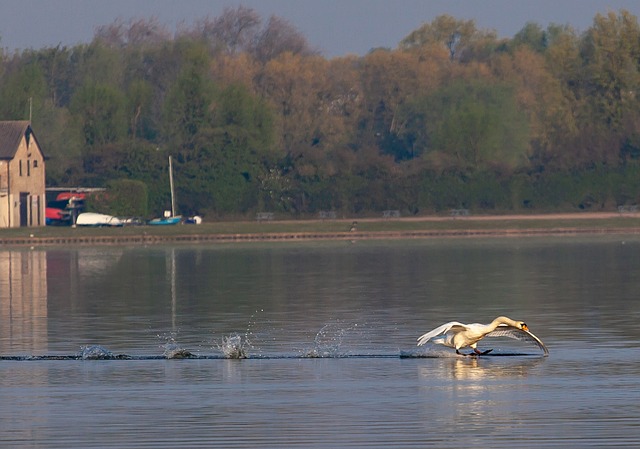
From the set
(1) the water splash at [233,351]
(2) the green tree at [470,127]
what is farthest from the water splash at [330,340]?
(2) the green tree at [470,127]

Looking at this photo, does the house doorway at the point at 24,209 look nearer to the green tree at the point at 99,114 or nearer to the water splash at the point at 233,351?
the green tree at the point at 99,114

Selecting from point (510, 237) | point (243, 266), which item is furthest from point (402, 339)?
point (510, 237)

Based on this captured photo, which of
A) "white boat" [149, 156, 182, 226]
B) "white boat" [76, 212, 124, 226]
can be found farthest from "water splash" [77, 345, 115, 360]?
"white boat" [76, 212, 124, 226]

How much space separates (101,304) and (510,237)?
51967 mm

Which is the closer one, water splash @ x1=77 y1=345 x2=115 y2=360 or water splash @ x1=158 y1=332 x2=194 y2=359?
water splash @ x1=77 y1=345 x2=115 y2=360

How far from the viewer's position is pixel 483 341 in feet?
103

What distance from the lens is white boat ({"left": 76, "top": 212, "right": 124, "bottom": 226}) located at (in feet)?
335

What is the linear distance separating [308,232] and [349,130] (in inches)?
1734

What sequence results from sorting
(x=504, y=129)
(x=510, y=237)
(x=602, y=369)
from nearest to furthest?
(x=602, y=369)
(x=510, y=237)
(x=504, y=129)

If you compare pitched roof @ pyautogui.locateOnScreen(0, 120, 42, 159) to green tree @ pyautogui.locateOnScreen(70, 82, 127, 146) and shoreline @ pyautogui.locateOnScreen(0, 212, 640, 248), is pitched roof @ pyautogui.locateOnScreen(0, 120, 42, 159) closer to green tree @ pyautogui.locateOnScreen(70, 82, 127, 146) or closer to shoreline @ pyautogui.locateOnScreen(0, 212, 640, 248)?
shoreline @ pyautogui.locateOnScreen(0, 212, 640, 248)

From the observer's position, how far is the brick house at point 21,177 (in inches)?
4023

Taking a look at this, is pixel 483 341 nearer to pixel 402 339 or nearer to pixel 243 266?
pixel 402 339

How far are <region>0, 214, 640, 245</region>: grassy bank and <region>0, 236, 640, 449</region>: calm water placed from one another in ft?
122

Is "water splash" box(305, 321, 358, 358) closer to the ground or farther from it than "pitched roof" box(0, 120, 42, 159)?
closer to the ground
